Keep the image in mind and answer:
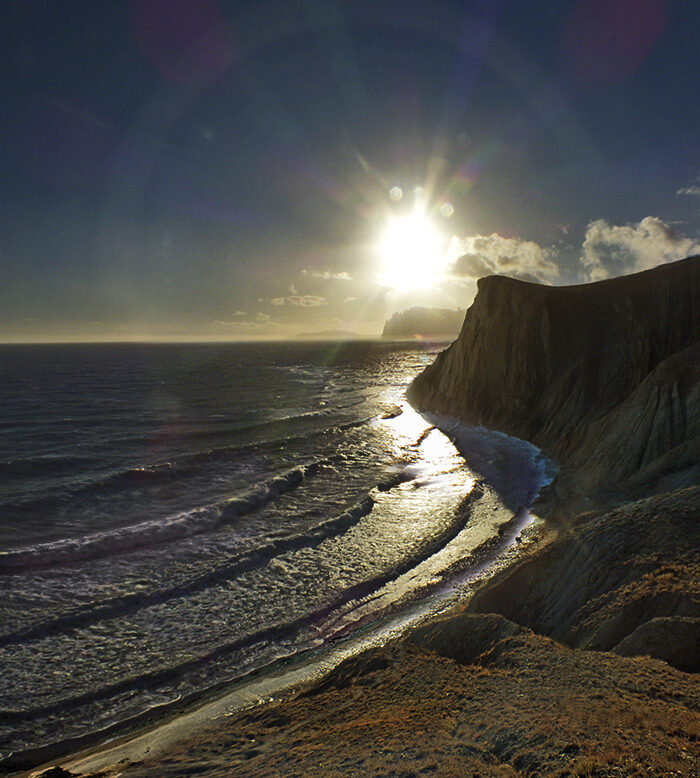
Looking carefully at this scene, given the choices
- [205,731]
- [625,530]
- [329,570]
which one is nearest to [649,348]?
[625,530]

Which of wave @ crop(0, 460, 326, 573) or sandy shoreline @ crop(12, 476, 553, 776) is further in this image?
wave @ crop(0, 460, 326, 573)

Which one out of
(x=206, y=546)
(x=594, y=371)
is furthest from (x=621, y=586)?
(x=594, y=371)

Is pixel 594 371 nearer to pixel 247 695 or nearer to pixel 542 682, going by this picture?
pixel 542 682

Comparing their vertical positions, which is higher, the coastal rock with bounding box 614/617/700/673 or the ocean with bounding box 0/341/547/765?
the coastal rock with bounding box 614/617/700/673

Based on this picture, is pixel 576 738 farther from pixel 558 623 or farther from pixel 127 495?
pixel 127 495

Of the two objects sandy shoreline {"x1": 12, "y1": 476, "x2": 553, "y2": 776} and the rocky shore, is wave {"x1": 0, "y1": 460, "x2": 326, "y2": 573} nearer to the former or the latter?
sandy shoreline {"x1": 12, "y1": 476, "x2": 553, "y2": 776}

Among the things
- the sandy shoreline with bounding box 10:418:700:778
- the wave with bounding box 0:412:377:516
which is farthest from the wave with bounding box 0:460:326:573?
the sandy shoreline with bounding box 10:418:700:778

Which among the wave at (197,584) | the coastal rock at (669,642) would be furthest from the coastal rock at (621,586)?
the wave at (197,584)
